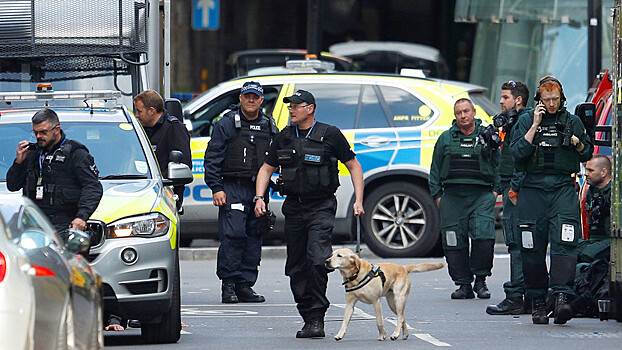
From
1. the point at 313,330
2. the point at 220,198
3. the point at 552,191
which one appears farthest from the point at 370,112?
the point at 313,330

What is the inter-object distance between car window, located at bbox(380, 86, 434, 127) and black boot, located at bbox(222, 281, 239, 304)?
3945mm

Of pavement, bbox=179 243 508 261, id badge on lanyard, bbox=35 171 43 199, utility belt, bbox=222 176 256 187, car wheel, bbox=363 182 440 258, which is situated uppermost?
id badge on lanyard, bbox=35 171 43 199

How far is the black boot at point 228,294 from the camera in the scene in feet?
39.6

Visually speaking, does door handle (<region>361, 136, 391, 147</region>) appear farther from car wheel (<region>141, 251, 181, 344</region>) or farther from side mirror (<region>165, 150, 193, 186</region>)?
car wheel (<region>141, 251, 181, 344</region>)

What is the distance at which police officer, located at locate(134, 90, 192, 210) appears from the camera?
1202cm

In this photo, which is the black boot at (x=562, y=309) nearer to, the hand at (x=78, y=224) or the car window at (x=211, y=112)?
the hand at (x=78, y=224)

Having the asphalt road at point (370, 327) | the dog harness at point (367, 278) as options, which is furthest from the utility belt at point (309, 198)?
the asphalt road at point (370, 327)

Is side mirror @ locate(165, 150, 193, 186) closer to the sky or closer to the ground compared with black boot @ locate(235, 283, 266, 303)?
closer to the sky

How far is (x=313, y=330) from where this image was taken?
9.59m

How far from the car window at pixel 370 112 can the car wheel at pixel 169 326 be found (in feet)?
20.9

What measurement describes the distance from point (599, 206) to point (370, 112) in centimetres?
524

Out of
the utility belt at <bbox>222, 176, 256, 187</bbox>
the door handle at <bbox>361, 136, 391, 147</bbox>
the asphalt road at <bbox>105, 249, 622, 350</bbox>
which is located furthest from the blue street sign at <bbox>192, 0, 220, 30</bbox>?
the utility belt at <bbox>222, 176, 256, 187</bbox>

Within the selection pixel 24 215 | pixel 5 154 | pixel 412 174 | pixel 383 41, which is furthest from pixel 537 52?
pixel 24 215

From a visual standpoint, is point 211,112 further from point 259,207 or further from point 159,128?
point 259,207
